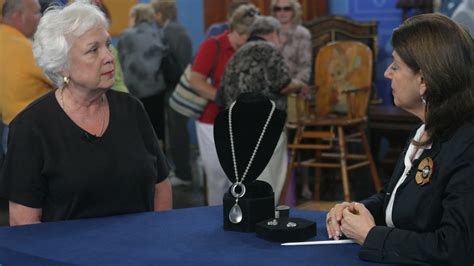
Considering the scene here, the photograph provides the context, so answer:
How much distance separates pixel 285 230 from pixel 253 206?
21cm

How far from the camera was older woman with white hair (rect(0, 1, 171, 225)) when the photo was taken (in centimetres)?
322

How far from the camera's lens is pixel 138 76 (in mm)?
7586

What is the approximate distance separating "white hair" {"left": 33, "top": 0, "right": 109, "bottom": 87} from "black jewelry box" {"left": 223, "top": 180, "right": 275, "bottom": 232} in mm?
932

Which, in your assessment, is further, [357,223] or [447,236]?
[357,223]

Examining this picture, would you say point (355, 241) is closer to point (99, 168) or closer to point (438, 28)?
point (438, 28)

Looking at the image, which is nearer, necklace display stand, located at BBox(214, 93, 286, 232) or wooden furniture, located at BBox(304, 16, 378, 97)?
necklace display stand, located at BBox(214, 93, 286, 232)

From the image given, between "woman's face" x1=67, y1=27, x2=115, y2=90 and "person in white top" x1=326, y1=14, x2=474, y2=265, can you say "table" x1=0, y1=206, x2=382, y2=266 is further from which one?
"woman's face" x1=67, y1=27, x2=115, y2=90

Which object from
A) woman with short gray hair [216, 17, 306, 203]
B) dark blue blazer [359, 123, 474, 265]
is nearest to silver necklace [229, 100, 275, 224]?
dark blue blazer [359, 123, 474, 265]

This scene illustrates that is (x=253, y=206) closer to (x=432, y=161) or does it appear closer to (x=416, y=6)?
(x=432, y=161)

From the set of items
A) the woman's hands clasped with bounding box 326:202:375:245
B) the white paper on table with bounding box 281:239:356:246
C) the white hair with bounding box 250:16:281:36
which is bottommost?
the white paper on table with bounding box 281:239:356:246

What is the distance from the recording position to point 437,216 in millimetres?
2453

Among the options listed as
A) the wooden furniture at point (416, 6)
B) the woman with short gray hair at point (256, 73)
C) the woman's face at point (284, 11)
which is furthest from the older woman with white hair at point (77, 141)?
the wooden furniture at point (416, 6)

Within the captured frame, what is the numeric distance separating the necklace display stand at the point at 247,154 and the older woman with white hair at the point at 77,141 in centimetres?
51

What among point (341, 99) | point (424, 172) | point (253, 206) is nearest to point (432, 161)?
point (424, 172)
